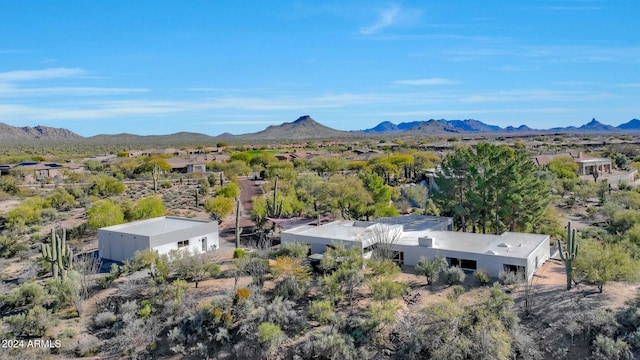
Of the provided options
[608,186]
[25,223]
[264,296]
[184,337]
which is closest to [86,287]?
[184,337]

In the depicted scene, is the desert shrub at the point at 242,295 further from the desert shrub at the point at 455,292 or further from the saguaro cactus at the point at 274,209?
the saguaro cactus at the point at 274,209

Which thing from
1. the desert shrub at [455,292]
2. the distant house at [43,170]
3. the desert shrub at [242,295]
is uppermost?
the distant house at [43,170]

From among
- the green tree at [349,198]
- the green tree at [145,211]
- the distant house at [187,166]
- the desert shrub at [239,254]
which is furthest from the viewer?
the distant house at [187,166]

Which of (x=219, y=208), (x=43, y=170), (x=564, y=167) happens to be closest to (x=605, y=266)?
(x=219, y=208)

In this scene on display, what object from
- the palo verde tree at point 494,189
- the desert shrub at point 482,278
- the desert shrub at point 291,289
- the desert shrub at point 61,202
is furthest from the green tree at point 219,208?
the desert shrub at point 482,278

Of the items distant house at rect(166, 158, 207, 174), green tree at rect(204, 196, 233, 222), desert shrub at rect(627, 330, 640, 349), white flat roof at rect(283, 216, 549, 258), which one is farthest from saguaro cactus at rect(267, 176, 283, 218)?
distant house at rect(166, 158, 207, 174)

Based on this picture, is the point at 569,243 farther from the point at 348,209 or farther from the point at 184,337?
the point at 348,209
